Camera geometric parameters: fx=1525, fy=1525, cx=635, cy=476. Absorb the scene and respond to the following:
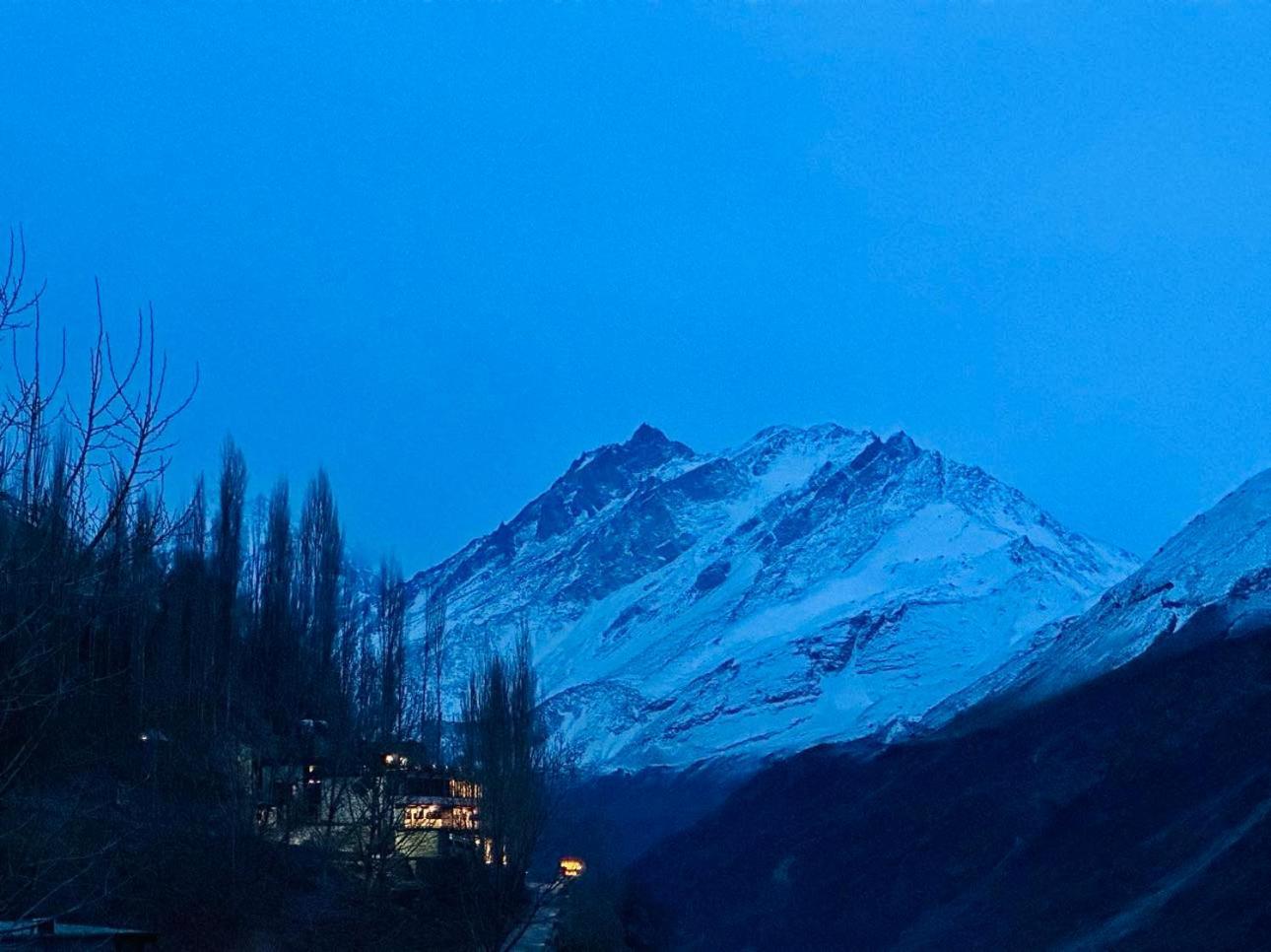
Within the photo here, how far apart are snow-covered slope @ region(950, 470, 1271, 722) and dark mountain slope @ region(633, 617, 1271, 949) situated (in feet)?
9.79

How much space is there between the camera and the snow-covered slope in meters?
71.0

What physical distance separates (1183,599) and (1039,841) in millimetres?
24361

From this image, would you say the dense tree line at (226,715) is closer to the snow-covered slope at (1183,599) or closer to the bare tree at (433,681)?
the bare tree at (433,681)

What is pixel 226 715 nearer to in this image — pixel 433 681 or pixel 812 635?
pixel 433 681

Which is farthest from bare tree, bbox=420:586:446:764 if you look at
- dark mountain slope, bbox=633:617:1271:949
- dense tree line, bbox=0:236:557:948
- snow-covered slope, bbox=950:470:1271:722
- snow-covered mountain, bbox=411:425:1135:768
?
snow-covered slope, bbox=950:470:1271:722

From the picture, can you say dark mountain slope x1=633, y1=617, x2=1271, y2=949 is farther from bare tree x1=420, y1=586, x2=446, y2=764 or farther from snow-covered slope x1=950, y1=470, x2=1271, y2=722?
bare tree x1=420, y1=586, x2=446, y2=764

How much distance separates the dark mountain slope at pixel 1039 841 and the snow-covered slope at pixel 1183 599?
2.98 m

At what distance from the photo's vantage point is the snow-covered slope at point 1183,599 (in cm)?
7100

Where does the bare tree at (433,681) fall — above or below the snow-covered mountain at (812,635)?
below

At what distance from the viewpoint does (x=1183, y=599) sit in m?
77.1

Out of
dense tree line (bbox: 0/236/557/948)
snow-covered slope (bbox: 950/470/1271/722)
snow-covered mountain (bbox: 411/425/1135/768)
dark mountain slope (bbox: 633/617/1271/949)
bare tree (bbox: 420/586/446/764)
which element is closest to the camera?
dense tree line (bbox: 0/236/557/948)

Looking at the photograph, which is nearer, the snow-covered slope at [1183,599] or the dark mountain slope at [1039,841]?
the dark mountain slope at [1039,841]

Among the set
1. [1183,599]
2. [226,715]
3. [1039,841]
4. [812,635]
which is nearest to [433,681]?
[226,715]

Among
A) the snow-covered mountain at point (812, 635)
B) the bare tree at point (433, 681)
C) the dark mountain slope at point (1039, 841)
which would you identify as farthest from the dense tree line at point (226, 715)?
the snow-covered mountain at point (812, 635)
